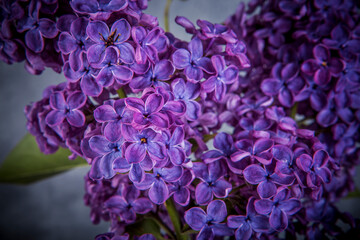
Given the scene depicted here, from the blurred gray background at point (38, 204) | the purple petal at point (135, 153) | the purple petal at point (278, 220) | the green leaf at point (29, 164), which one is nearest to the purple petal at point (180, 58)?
the purple petal at point (135, 153)

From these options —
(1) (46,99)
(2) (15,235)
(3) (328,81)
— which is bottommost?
(2) (15,235)

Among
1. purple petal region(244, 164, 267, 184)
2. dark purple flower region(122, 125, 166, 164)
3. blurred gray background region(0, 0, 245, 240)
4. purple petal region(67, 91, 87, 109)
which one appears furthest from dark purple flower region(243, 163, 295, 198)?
blurred gray background region(0, 0, 245, 240)

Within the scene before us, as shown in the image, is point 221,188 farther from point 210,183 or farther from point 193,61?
point 193,61

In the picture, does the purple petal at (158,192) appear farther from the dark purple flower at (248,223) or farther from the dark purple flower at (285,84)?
the dark purple flower at (285,84)

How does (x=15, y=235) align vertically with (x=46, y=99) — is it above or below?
below

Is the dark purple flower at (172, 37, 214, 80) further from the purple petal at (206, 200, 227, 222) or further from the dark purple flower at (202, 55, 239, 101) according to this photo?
the purple petal at (206, 200, 227, 222)

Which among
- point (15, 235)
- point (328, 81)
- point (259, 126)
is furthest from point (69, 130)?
point (15, 235)

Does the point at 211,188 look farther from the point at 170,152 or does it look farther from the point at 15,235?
the point at 15,235
